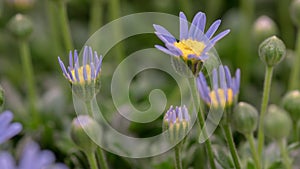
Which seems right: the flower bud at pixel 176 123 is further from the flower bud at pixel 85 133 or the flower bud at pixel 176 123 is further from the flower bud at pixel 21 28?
the flower bud at pixel 21 28

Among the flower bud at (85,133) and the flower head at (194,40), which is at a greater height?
the flower head at (194,40)

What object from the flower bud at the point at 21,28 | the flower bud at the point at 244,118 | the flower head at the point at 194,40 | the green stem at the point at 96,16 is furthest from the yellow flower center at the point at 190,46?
the green stem at the point at 96,16

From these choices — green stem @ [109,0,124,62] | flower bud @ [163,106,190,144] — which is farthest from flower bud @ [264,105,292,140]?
green stem @ [109,0,124,62]

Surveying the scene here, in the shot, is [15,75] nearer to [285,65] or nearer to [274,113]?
[285,65]

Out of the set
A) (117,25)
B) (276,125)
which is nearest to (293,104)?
(276,125)

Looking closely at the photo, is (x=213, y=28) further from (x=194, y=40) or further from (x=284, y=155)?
(x=284, y=155)

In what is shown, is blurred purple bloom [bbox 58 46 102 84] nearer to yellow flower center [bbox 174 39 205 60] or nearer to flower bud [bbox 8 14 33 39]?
yellow flower center [bbox 174 39 205 60]

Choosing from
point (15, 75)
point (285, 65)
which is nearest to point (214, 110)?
point (285, 65)

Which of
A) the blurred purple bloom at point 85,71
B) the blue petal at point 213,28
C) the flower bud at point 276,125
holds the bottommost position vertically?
the flower bud at point 276,125

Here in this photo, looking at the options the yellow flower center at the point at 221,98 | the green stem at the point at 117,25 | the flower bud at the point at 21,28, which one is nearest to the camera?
the yellow flower center at the point at 221,98
